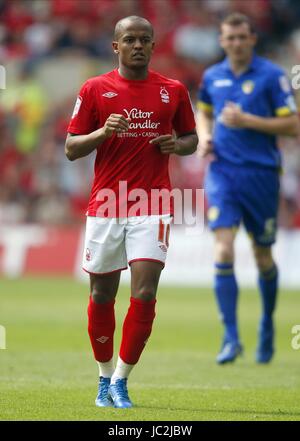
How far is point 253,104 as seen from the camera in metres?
9.68

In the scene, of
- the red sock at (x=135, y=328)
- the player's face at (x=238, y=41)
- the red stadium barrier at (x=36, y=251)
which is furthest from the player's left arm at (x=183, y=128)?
the red stadium barrier at (x=36, y=251)

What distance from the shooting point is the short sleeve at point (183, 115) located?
6.86m

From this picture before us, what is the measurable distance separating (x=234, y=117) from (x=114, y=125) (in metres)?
3.27

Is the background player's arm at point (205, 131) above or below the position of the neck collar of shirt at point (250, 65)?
below

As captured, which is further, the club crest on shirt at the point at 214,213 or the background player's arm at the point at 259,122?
the club crest on shirt at the point at 214,213

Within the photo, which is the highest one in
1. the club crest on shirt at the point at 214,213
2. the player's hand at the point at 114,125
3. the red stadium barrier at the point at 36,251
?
the player's hand at the point at 114,125

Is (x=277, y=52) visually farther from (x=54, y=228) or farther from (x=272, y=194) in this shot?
(x=272, y=194)

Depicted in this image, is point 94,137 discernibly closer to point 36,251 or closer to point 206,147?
point 206,147

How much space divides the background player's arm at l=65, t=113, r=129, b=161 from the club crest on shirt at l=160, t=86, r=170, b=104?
338mm

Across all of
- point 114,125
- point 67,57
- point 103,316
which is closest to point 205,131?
point 103,316

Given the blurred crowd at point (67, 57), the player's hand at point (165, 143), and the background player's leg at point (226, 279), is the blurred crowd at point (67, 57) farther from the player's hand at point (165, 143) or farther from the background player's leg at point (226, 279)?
the player's hand at point (165, 143)

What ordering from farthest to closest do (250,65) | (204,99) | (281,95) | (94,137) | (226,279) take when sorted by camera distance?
(204,99) < (250,65) < (281,95) < (226,279) < (94,137)

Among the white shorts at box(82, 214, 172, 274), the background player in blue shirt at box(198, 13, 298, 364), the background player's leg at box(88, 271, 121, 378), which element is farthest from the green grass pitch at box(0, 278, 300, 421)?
the white shorts at box(82, 214, 172, 274)
